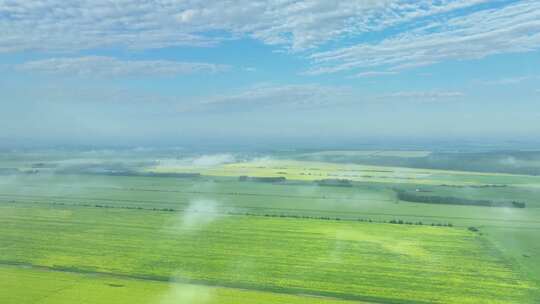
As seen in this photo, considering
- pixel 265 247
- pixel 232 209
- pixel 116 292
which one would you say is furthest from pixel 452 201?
pixel 116 292

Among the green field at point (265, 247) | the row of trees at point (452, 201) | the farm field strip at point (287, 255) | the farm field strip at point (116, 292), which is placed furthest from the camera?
the row of trees at point (452, 201)

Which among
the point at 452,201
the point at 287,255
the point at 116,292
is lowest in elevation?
the point at 287,255

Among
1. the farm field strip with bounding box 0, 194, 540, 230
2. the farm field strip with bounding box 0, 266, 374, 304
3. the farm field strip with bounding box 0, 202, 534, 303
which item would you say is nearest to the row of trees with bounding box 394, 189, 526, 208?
the farm field strip with bounding box 0, 194, 540, 230

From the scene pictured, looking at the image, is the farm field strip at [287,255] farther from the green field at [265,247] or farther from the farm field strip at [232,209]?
the farm field strip at [232,209]

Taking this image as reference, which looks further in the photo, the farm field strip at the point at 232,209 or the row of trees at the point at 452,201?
the row of trees at the point at 452,201

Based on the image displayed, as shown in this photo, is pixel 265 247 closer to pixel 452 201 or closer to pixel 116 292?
pixel 116 292

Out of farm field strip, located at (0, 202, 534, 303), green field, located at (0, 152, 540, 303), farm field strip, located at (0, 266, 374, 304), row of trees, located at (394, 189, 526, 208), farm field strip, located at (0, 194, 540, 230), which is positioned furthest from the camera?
row of trees, located at (394, 189, 526, 208)

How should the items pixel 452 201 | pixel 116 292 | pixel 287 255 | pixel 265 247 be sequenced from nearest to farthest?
pixel 116 292
pixel 287 255
pixel 265 247
pixel 452 201

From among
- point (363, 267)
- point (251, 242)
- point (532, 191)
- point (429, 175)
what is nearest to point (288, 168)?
point (429, 175)

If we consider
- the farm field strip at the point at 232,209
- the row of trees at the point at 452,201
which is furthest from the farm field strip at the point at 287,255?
the row of trees at the point at 452,201

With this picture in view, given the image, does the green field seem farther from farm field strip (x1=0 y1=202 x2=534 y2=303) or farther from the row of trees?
the row of trees
